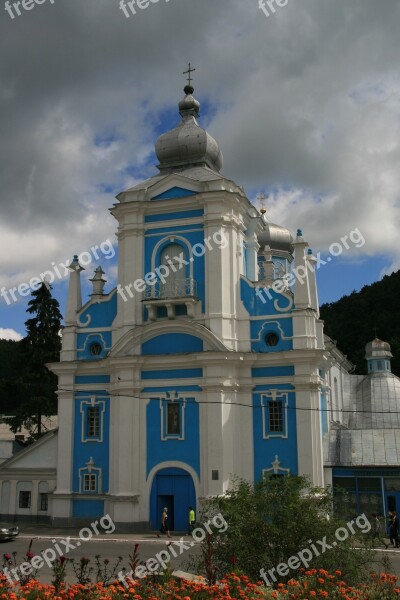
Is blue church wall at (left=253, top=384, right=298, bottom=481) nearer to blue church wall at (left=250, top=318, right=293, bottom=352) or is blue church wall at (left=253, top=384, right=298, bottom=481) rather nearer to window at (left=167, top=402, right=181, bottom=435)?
blue church wall at (left=250, top=318, right=293, bottom=352)

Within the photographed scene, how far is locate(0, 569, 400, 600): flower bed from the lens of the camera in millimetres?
9445

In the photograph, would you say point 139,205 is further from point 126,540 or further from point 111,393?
point 126,540

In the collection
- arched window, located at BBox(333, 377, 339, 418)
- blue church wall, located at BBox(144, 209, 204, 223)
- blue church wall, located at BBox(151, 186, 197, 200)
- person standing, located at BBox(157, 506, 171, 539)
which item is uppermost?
blue church wall, located at BBox(151, 186, 197, 200)

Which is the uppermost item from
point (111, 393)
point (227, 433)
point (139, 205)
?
point (139, 205)

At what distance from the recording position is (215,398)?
87.5ft

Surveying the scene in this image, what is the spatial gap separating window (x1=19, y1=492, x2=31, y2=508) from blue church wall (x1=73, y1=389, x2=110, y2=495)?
9.98ft

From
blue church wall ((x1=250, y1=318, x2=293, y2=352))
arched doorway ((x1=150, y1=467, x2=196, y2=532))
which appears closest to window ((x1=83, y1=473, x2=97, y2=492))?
arched doorway ((x1=150, y1=467, x2=196, y2=532))

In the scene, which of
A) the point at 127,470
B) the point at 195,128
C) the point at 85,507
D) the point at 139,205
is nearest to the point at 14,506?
the point at 85,507

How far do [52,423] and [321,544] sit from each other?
40.1 m

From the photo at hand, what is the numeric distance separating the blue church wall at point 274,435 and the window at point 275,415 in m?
0.12

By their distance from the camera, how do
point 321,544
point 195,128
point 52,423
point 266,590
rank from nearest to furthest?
point 266,590
point 321,544
point 195,128
point 52,423

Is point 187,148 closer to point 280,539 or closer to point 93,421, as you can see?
point 93,421

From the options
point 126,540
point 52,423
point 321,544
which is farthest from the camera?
point 52,423
